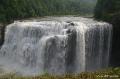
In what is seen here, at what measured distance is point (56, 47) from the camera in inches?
837

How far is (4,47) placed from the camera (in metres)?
23.9

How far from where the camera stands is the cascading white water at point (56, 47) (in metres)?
21.1

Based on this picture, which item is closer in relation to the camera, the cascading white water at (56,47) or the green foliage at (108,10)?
the cascading white water at (56,47)

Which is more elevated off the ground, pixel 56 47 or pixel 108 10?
pixel 108 10

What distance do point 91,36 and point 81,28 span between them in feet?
4.34

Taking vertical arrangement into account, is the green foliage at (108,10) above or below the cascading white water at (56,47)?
above

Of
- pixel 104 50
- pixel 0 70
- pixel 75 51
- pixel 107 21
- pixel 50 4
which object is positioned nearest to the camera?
pixel 0 70

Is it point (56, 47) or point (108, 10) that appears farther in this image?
point (108, 10)

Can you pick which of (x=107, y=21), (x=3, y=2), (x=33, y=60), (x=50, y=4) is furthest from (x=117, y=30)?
(x=50, y=4)

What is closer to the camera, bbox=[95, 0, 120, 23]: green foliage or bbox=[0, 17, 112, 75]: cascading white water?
bbox=[0, 17, 112, 75]: cascading white water

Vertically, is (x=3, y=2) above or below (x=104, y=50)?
above

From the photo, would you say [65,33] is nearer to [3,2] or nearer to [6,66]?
[6,66]

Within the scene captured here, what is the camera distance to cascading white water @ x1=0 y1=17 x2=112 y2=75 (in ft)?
69.4

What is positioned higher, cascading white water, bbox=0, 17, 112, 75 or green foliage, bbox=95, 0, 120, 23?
green foliage, bbox=95, 0, 120, 23
